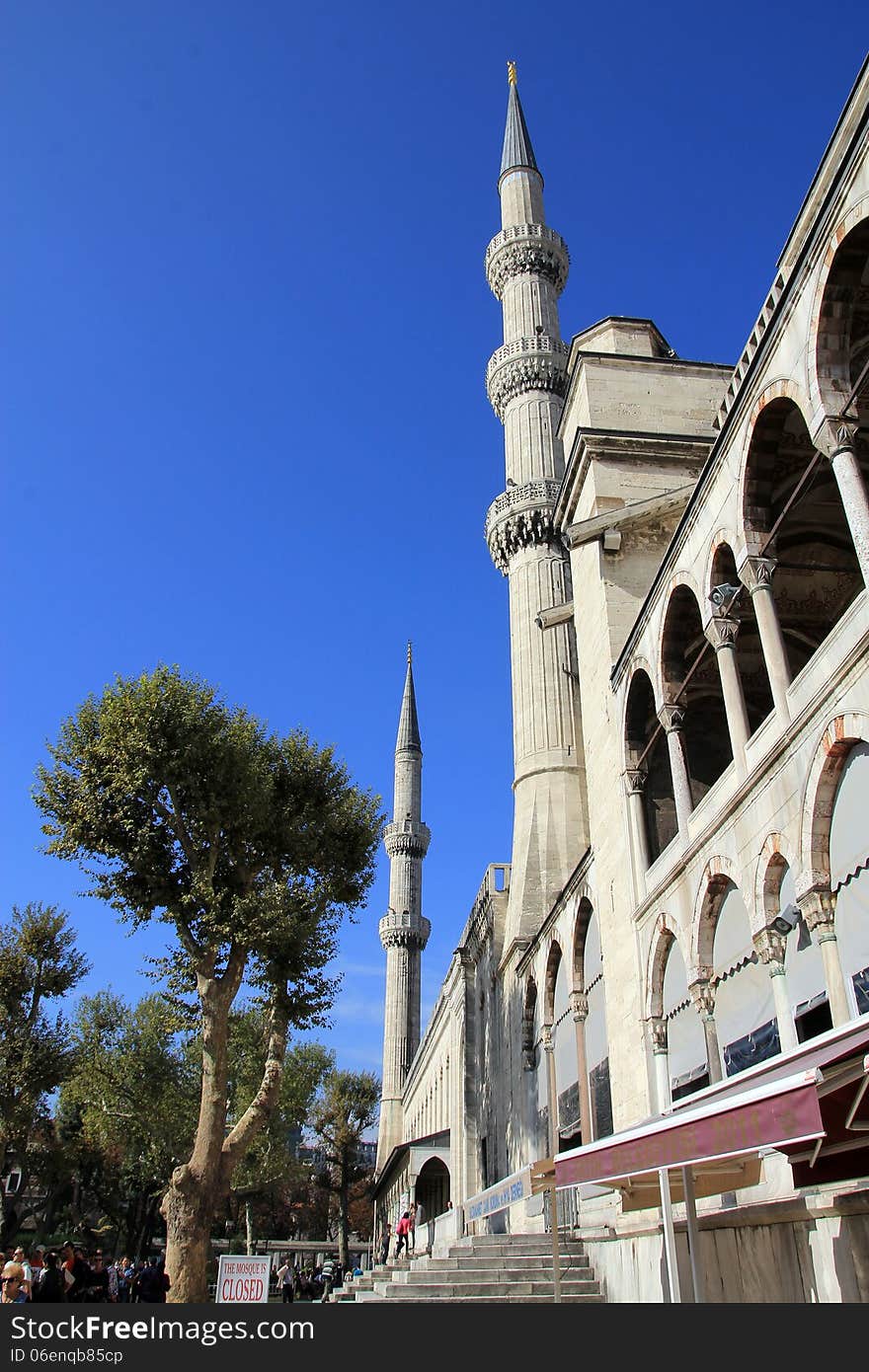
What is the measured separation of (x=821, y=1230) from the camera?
725 centimetres

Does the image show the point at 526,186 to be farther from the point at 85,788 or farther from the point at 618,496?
the point at 85,788

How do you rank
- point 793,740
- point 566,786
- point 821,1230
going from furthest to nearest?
1. point 566,786
2. point 793,740
3. point 821,1230

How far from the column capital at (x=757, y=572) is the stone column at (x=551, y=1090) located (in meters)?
11.8

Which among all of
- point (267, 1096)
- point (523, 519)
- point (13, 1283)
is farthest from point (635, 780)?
point (523, 519)

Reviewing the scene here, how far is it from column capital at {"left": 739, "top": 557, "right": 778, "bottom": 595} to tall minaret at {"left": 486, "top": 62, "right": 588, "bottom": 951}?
13.5 meters

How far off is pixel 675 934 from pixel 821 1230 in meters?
4.07

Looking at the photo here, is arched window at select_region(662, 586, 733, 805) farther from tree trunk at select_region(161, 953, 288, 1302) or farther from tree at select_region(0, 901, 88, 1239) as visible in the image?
tree at select_region(0, 901, 88, 1239)

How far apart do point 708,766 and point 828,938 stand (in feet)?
21.2

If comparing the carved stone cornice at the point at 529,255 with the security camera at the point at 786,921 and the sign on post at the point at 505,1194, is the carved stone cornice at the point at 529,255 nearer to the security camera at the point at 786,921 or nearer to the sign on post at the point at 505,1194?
the security camera at the point at 786,921

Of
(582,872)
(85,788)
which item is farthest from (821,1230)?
(85,788)

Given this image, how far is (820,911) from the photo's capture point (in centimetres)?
773

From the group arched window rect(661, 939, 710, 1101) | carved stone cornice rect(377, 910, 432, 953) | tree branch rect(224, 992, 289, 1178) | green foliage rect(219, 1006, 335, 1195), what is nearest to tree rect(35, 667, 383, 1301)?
tree branch rect(224, 992, 289, 1178)

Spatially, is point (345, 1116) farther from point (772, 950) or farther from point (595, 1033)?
point (772, 950)

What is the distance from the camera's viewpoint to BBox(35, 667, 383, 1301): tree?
16312 mm
